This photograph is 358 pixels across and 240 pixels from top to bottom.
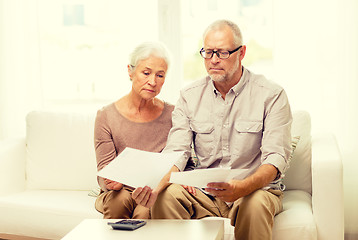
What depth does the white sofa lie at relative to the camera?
2.46m

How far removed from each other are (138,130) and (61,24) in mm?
1470

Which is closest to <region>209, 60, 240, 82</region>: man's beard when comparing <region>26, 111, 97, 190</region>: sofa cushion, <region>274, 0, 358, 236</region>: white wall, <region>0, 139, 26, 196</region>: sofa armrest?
<region>274, 0, 358, 236</region>: white wall

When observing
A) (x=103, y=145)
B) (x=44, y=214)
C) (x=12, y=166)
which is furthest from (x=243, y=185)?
(x=12, y=166)

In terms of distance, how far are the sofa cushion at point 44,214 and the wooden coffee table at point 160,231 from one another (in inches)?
23.8

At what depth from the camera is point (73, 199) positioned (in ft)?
10.2

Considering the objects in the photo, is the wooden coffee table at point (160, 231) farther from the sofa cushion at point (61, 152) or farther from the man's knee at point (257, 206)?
the sofa cushion at point (61, 152)

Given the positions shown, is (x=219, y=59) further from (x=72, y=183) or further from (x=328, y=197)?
(x=72, y=183)

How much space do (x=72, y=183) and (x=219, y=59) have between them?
1.26 metres

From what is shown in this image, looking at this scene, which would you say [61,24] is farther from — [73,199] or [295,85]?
[295,85]

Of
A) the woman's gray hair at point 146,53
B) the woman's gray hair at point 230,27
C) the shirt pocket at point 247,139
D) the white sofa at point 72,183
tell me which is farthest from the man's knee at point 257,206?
the woman's gray hair at point 146,53

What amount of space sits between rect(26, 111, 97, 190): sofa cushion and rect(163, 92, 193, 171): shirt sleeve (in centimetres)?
76

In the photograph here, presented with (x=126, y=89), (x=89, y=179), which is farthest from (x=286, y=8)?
(x=89, y=179)

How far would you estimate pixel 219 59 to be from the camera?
261 centimetres

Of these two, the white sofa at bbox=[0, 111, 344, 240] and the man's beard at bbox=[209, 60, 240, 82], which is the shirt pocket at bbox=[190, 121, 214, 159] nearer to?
the man's beard at bbox=[209, 60, 240, 82]
